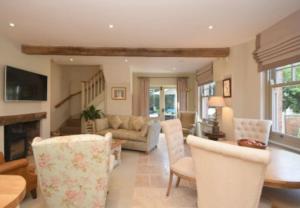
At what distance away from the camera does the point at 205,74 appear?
673cm

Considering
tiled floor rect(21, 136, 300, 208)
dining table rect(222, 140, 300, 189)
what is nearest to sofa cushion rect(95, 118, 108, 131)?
tiled floor rect(21, 136, 300, 208)

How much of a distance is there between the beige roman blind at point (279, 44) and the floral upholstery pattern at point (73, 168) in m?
2.82

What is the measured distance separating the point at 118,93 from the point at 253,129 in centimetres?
484

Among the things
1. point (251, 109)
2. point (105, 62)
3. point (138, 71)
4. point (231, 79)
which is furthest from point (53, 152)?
point (138, 71)

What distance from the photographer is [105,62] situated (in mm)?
6574

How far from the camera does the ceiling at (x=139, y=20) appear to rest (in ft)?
9.05

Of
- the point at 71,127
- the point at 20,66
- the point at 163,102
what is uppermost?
the point at 20,66

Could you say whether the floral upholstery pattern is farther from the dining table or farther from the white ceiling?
the white ceiling

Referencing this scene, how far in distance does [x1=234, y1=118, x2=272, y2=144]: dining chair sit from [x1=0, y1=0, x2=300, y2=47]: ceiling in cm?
154

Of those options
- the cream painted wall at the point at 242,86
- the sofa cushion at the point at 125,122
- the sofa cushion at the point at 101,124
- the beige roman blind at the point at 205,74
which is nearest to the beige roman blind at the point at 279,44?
the cream painted wall at the point at 242,86

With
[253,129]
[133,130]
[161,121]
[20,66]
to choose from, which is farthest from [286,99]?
[20,66]

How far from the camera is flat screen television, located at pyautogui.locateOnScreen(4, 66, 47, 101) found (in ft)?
13.4

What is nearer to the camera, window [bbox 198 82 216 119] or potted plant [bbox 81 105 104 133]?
potted plant [bbox 81 105 104 133]

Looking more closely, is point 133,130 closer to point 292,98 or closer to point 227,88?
point 227,88
